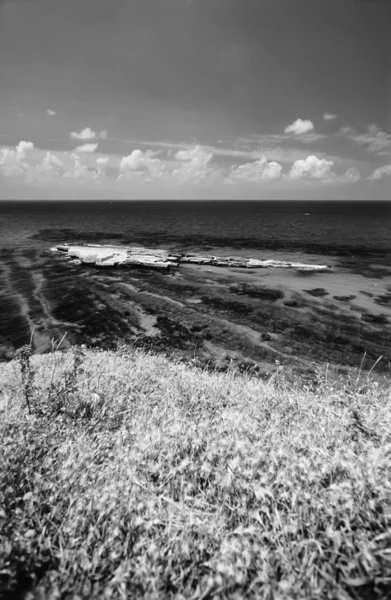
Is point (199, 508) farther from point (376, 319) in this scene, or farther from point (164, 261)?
point (164, 261)

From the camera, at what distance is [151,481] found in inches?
147

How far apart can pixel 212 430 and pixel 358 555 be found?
249cm

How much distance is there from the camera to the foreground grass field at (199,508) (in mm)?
2639

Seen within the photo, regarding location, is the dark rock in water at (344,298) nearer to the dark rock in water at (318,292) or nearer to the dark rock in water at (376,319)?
the dark rock in water at (318,292)

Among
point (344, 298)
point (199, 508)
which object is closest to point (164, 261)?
point (344, 298)

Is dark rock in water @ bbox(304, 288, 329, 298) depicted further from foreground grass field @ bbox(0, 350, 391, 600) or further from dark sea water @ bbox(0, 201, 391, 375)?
foreground grass field @ bbox(0, 350, 391, 600)

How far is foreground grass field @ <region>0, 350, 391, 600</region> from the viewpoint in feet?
8.66

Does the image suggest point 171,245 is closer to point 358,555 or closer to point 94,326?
point 94,326

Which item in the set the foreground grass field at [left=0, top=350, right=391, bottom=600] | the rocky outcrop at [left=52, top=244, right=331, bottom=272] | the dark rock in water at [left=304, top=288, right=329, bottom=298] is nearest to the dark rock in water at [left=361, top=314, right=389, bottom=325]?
the dark rock in water at [left=304, top=288, right=329, bottom=298]

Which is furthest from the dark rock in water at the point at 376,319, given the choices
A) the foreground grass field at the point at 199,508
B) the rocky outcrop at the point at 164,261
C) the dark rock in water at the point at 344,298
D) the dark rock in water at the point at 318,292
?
the foreground grass field at the point at 199,508

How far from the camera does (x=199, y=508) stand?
11.1 feet

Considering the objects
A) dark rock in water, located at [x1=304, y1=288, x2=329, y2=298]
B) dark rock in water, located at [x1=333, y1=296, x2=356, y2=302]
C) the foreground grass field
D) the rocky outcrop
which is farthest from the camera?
the rocky outcrop

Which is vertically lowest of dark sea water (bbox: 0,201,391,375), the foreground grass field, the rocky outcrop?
dark sea water (bbox: 0,201,391,375)

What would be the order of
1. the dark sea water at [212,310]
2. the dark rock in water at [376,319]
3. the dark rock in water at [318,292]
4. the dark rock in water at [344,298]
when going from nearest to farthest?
the dark sea water at [212,310]
the dark rock in water at [376,319]
the dark rock in water at [344,298]
the dark rock in water at [318,292]
